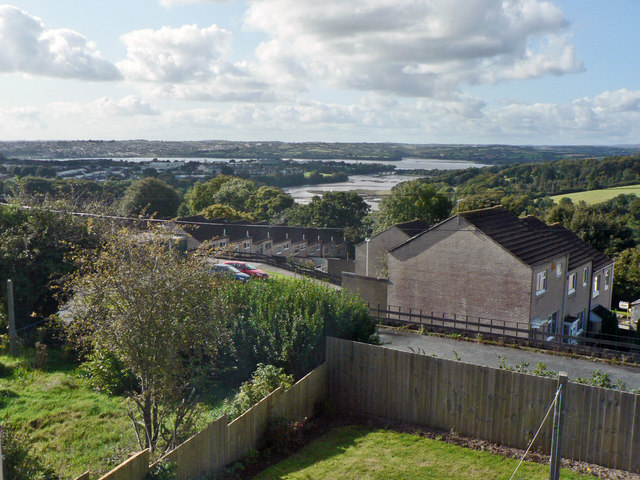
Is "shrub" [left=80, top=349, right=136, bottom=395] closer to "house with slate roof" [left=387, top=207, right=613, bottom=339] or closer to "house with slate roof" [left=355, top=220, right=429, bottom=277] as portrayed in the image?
"house with slate roof" [left=387, top=207, right=613, bottom=339]

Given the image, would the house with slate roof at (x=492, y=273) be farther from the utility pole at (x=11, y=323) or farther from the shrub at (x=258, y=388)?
the utility pole at (x=11, y=323)

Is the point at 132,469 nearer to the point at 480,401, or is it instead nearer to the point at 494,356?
the point at 480,401

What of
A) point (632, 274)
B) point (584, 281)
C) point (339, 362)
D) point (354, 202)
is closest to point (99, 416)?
point (339, 362)

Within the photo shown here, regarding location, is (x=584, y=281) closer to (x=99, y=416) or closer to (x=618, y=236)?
(x=99, y=416)

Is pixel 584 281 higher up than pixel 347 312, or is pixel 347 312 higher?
pixel 347 312

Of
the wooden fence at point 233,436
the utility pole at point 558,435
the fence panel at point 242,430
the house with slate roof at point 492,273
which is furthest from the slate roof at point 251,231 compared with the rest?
the utility pole at point 558,435
